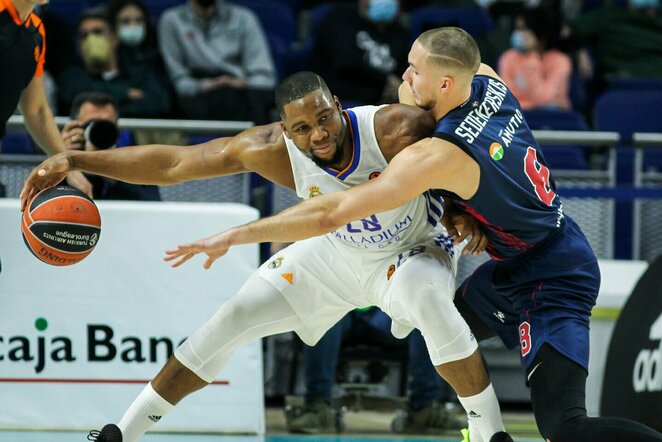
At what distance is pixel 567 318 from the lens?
4227mm

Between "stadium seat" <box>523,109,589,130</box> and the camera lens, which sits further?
"stadium seat" <box>523,109,589,130</box>

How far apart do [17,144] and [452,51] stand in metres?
3.96

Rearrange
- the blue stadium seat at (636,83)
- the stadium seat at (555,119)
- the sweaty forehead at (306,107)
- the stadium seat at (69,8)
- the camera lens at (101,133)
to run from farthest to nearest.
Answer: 1. the blue stadium seat at (636,83)
2. the stadium seat at (69,8)
3. the stadium seat at (555,119)
4. the camera lens at (101,133)
5. the sweaty forehead at (306,107)

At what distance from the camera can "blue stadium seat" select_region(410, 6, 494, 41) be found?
30.2 ft

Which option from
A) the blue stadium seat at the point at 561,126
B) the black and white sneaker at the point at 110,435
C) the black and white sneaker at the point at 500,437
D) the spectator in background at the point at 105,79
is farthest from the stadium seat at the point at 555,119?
the black and white sneaker at the point at 110,435

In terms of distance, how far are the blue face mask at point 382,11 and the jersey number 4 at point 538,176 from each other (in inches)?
184

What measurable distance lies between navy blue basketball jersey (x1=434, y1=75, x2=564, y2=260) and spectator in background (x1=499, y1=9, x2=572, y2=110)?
441 cm

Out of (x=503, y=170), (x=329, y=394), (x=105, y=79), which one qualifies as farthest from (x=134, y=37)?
(x=503, y=170)

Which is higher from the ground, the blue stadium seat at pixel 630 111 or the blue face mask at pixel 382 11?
the blue face mask at pixel 382 11

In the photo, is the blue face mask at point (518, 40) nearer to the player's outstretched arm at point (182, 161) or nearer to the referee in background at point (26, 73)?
the referee in background at point (26, 73)

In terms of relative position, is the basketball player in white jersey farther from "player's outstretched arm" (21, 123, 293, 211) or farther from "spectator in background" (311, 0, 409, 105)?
"spectator in background" (311, 0, 409, 105)

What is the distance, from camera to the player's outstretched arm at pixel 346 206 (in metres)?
3.98

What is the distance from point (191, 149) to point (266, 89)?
3.64m

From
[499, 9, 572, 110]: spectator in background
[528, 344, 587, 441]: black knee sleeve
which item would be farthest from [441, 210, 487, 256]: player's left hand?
[499, 9, 572, 110]: spectator in background
